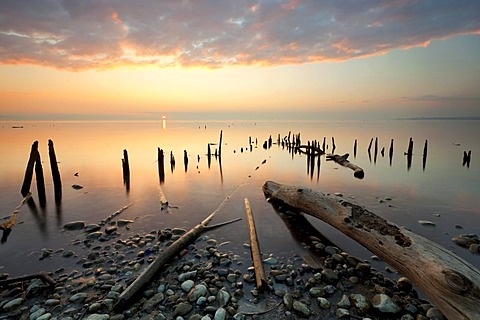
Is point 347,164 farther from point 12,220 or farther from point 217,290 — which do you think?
point 12,220

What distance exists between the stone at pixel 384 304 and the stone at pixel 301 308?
3.99 feet

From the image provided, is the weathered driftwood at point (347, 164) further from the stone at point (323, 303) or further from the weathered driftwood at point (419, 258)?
the stone at point (323, 303)

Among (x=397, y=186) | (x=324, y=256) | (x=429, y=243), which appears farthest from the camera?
(x=397, y=186)

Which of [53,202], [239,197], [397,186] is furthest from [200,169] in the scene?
[397,186]

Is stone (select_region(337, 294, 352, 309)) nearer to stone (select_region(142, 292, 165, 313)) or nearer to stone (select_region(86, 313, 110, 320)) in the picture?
stone (select_region(142, 292, 165, 313))

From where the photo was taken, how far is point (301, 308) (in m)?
4.55

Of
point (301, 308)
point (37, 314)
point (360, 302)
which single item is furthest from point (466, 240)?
point (37, 314)

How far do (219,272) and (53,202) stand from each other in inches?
423

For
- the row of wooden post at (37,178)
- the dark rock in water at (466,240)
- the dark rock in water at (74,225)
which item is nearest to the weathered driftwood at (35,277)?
the dark rock in water at (74,225)

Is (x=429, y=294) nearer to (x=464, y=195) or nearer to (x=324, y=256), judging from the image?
(x=324, y=256)

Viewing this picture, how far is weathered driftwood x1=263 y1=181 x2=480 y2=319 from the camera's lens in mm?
3594

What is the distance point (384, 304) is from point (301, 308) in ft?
4.83

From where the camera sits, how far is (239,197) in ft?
43.1

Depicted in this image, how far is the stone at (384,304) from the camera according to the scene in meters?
4.39
